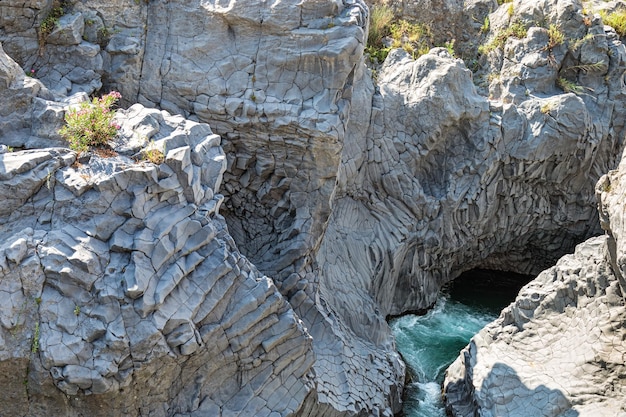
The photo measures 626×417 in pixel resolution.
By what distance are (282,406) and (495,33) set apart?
1071 centimetres

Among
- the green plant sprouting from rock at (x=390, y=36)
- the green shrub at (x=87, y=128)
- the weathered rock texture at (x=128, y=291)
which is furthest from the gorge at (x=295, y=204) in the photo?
the green plant sprouting from rock at (x=390, y=36)

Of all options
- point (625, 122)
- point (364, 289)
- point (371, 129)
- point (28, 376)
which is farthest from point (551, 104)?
point (28, 376)

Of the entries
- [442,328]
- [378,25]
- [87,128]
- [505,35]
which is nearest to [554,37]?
[505,35]

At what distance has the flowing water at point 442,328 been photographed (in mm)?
12109

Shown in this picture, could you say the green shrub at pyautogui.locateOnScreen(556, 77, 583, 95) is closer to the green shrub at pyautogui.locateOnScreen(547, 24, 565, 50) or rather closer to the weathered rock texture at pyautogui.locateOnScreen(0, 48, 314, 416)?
the green shrub at pyautogui.locateOnScreen(547, 24, 565, 50)

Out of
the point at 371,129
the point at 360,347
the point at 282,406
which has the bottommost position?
the point at 360,347

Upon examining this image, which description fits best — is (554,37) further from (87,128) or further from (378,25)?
(87,128)

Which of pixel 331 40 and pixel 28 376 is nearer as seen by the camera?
pixel 28 376

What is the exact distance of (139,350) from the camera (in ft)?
24.6

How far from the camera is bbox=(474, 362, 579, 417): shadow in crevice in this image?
1003 centimetres

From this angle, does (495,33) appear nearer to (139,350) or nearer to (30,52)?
(30,52)

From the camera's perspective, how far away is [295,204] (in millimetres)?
10953

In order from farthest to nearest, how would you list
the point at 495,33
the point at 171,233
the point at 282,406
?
1. the point at 495,33
2. the point at 282,406
3. the point at 171,233

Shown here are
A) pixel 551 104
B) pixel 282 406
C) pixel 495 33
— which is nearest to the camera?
pixel 282 406
